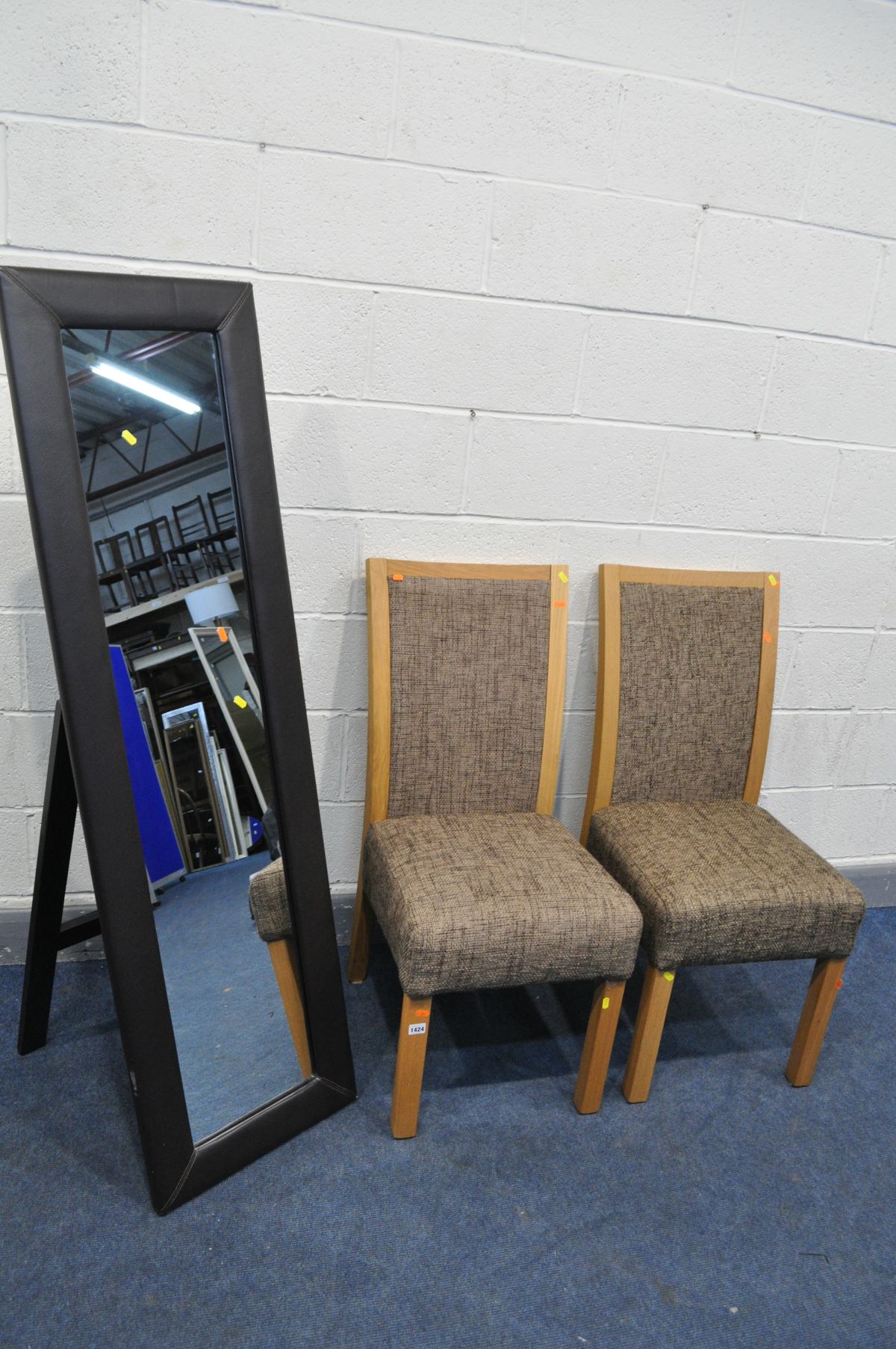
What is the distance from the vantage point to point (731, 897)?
4.76 feet

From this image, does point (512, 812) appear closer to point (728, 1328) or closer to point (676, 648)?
point (676, 648)

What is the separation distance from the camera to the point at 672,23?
5.04ft

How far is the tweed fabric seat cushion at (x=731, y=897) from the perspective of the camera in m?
1.45

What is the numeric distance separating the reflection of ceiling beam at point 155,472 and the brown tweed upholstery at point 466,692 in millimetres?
442

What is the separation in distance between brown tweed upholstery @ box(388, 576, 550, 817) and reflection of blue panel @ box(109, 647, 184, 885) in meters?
0.46

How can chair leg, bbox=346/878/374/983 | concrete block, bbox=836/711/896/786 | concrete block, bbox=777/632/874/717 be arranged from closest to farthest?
chair leg, bbox=346/878/374/983, concrete block, bbox=777/632/874/717, concrete block, bbox=836/711/896/786

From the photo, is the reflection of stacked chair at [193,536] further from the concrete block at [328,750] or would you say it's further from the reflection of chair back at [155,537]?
the concrete block at [328,750]

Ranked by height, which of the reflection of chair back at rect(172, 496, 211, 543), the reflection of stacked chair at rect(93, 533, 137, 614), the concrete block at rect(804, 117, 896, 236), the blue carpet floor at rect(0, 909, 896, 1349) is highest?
the concrete block at rect(804, 117, 896, 236)

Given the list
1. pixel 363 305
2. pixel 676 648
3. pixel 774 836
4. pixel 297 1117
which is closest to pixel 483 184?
pixel 363 305

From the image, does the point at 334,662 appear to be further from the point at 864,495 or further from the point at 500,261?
the point at 864,495

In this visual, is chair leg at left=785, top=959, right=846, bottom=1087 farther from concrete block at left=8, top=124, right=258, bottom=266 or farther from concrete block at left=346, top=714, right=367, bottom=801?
concrete block at left=8, top=124, right=258, bottom=266

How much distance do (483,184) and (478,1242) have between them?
1724 millimetres

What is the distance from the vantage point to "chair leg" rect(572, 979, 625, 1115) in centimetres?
146

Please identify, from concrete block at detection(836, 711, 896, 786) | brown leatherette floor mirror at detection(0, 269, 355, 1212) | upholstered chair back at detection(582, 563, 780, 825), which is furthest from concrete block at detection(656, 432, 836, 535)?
brown leatherette floor mirror at detection(0, 269, 355, 1212)
